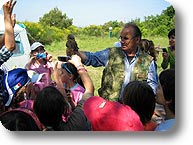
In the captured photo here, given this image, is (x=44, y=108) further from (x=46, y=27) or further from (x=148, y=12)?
(x=148, y=12)

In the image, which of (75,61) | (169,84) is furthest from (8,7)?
(169,84)

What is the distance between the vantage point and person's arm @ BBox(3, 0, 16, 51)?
2457 millimetres

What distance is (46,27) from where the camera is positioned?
2479 millimetres

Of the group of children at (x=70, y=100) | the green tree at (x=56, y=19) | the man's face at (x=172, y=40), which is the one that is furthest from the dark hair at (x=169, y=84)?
the green tree at (x=56, y=19)

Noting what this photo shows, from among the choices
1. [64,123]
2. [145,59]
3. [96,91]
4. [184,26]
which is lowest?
[64,123]

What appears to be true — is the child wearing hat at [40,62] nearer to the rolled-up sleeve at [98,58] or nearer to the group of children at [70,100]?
the group of children at [70,100]

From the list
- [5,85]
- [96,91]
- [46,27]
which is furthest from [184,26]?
[5,85]

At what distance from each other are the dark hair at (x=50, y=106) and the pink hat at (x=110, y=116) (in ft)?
0.41

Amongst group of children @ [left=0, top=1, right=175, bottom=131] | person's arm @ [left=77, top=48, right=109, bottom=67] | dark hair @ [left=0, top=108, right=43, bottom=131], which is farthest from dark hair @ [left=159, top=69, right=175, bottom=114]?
dark hair @ [left=0, top=108, right=43, bottom=131]

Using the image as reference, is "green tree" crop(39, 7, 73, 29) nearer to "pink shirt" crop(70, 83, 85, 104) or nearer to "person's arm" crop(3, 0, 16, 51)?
"person's arm" crop(3, 0, 16, 51)

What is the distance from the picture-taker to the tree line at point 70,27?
2.39 metres

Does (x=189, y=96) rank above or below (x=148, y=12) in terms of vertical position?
below

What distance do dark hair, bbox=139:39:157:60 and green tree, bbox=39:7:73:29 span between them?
0.38 meters

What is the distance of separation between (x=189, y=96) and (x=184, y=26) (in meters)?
0.34
